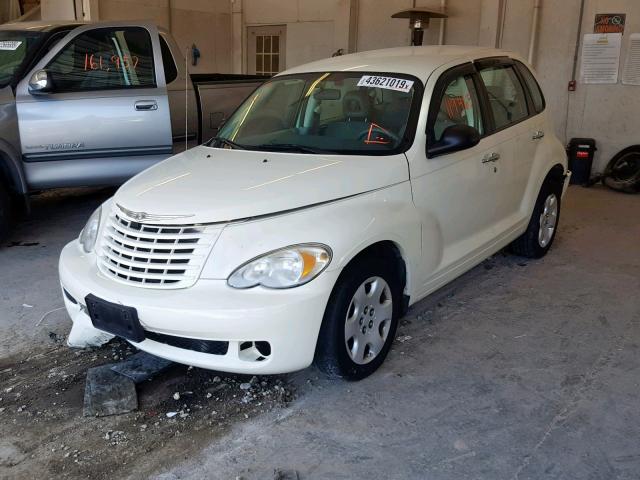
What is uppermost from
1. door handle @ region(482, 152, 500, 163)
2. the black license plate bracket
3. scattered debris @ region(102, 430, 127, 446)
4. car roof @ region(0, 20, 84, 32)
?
car roof @ region(0, 20, 84, 32)

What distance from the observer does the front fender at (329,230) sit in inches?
106

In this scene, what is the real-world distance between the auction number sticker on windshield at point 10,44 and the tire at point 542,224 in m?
4.55

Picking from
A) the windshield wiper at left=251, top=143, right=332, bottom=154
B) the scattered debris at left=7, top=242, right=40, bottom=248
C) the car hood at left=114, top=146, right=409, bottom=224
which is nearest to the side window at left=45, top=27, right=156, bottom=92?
the scattered debris at left=7, top=242, right=40, bottom=248

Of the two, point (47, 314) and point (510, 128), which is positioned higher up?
point (510, 128)

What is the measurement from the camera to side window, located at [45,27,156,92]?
518 centimetres

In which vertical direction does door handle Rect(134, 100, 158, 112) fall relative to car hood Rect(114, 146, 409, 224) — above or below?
above

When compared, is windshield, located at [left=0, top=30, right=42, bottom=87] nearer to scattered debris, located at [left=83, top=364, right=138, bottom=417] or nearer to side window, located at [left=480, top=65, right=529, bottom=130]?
scattered debris, located at [left=83, top=364, right=138, bottom=417]

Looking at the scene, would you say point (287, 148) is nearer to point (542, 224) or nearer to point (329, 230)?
point (329, 230)

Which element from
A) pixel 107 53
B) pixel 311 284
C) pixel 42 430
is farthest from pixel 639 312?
pixel 107 53

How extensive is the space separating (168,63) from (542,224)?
11.9 ft

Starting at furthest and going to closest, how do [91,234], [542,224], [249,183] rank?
1. [542,224]
2. [91,234]
3. [249,183]

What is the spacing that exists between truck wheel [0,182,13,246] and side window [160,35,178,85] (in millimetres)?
1706

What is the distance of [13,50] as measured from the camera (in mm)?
5277

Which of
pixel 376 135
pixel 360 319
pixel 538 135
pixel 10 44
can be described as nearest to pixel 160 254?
pixel 360 319
